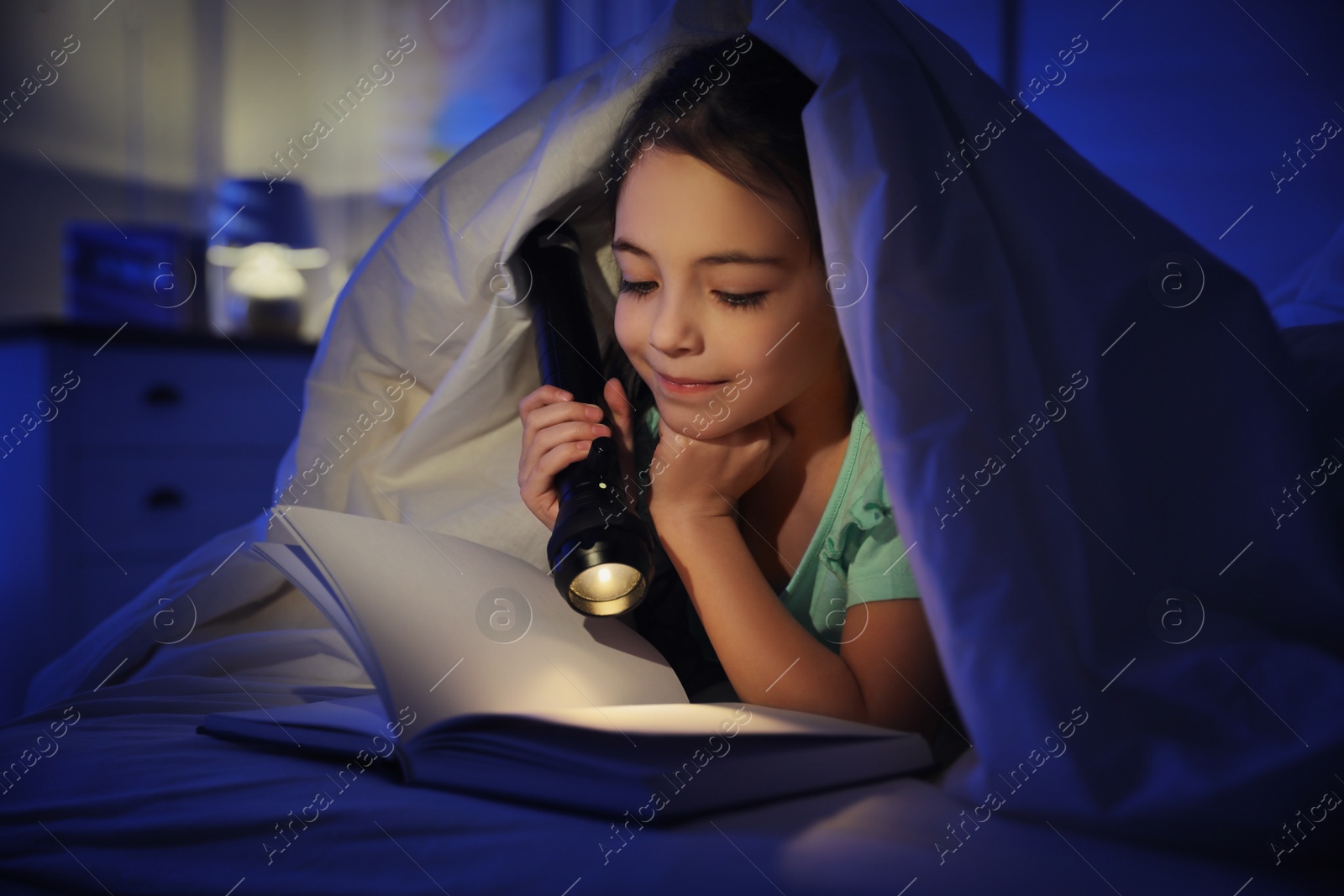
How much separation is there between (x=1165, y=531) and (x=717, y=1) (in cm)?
54

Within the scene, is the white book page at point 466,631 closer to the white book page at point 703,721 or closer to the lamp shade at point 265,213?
the white book page at point 703,721

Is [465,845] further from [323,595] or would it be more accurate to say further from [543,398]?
[543,398]

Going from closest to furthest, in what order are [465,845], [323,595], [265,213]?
[465,845] → [323,595] → [265,213]

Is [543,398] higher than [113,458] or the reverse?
the reverse

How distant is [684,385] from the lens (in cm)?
79

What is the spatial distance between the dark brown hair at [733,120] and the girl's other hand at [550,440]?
187 millimetres

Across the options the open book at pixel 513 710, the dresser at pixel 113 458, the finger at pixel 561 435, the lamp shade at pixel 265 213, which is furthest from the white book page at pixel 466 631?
the lamp shade at pixel 265 213

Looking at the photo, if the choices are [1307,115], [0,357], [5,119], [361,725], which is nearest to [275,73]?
[5,119]

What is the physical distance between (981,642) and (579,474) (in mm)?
342

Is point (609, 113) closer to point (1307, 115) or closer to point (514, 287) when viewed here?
point (514, 287)

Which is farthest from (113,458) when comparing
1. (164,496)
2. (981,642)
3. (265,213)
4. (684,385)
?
(981,642)

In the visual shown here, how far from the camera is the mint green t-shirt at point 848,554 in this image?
761 millimetres

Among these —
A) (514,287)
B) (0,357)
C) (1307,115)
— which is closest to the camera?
(514,287)

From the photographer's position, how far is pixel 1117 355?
2.11 ft
